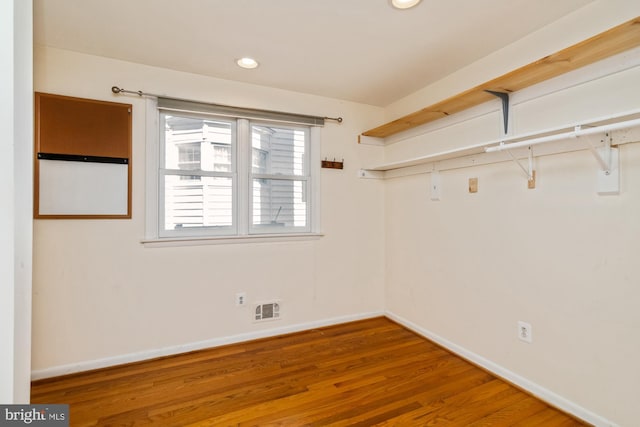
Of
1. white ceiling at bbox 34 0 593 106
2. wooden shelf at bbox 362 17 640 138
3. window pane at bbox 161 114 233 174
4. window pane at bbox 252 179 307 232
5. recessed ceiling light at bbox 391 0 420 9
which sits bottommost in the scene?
window pane at bbox 252 179 307 232

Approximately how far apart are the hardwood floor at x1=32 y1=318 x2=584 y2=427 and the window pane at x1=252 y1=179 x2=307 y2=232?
1.17m

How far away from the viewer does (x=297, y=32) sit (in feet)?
6.70

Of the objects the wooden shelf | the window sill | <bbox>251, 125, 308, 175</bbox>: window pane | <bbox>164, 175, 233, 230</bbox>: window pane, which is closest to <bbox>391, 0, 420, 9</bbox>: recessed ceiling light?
the wooden shelf

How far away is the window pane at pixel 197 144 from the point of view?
264 cm

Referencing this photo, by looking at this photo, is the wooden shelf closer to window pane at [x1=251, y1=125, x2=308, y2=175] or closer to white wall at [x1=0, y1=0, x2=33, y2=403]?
window pane at [x1=251, y1=125, x2=308, y2=175]

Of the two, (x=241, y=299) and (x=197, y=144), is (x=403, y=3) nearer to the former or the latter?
(x=197, y=144)

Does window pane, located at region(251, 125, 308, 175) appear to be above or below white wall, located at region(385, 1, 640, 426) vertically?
above

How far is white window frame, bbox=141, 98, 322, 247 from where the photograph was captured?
2.50 m

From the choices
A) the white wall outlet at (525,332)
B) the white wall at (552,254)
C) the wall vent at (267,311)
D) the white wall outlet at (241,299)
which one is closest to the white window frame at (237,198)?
the white wall outlet at (241,299)

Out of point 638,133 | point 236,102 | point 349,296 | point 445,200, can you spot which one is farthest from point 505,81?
point 349,296

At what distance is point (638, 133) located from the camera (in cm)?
154

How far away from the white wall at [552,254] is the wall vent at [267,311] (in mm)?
1469

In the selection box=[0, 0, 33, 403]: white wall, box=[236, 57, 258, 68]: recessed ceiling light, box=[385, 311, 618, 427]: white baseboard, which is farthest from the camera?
box=[236, 57, 258, 68]: recessed ceiling light

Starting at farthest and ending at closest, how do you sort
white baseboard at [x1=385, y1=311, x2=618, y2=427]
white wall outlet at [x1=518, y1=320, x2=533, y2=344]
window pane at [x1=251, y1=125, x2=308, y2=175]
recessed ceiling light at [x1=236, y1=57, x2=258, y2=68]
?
1. window pane at [x1=251, y1=125, x2=308, y2=175]
2. recessed ceiling light at [x1=236, y1=57, x2=258, y2=68]
3. white wall outlet at [x1=518, y1=320, x2=533, y2=344]
4. white baseboard at [x1=385, y1=311, x2=618, y2=427]
